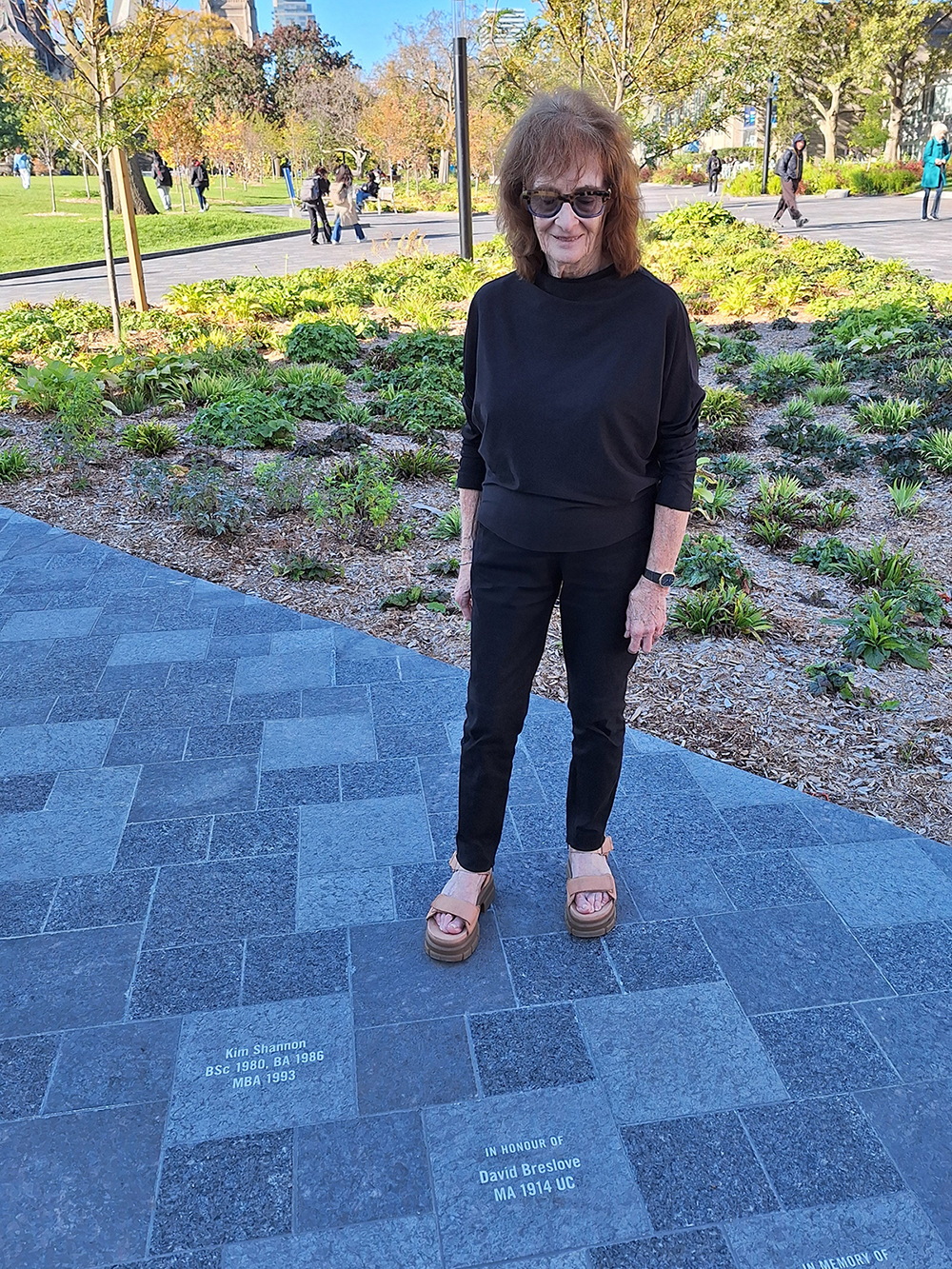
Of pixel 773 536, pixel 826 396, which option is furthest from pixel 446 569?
pixel 826 396

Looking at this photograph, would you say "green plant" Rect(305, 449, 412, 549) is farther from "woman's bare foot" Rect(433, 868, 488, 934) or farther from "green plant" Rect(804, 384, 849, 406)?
"green plant" Rect(804, 384, 849, 406)

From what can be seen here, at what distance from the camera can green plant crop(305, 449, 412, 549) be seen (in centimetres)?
532

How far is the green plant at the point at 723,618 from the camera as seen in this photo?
4270mm

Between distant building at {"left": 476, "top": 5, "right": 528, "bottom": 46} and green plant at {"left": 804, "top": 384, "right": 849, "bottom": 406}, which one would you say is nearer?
green plant at {"left": 804, "top": 384, "right": 849, "bottom": 406}

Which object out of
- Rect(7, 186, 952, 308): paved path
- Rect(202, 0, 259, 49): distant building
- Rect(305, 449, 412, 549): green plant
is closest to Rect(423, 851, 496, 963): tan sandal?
Rect(305, 449, 412, 549): green plant

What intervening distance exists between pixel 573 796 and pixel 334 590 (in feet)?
8.23

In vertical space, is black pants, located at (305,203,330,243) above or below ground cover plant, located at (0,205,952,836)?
above

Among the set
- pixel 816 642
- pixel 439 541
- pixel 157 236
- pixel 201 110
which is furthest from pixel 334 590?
pixel 201 110

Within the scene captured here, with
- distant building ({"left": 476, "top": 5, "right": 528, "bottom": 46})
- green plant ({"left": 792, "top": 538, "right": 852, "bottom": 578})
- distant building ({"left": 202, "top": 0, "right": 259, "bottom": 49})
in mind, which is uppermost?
distant building ({"left": 202, "top": 0, "right": 259, "bottom": 49})

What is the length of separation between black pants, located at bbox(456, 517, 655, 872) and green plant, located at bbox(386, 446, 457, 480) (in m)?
4.04

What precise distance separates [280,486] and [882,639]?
3397 mm

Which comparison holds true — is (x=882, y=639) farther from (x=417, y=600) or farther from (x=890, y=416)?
(x=890, y=416)

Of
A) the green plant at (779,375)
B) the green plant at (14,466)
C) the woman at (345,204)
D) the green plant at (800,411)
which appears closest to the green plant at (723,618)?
the green plant at (800,411)

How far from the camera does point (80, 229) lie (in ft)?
74.0
